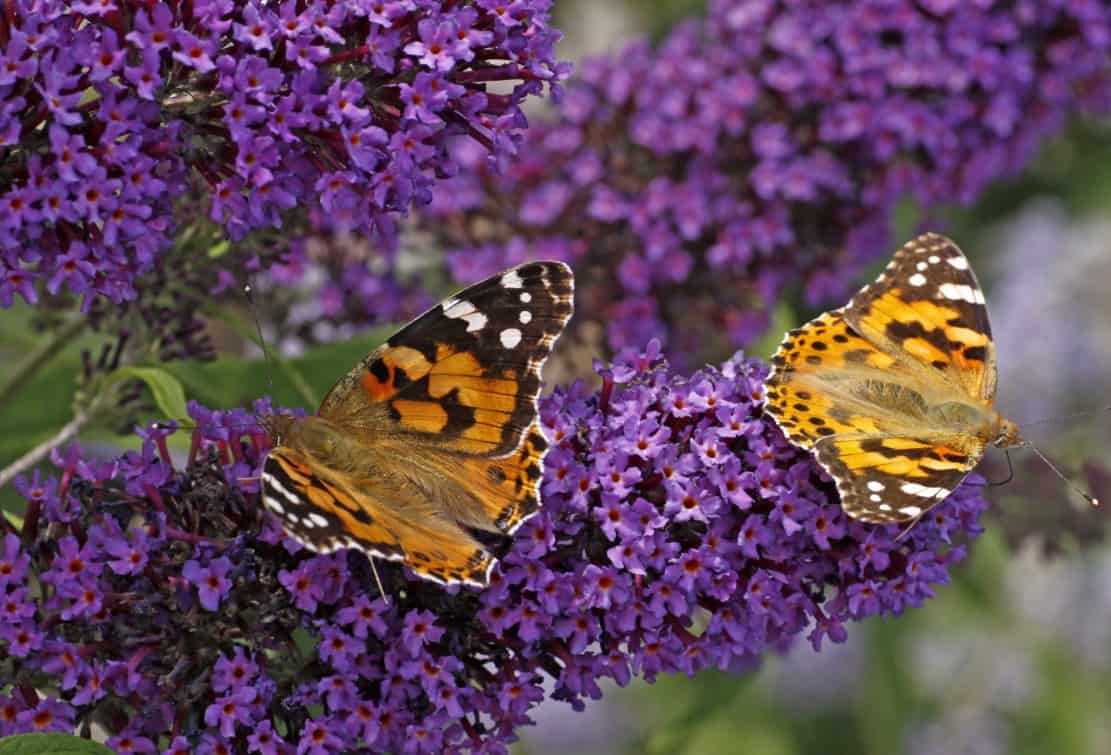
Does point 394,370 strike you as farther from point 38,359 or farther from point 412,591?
point 38,359

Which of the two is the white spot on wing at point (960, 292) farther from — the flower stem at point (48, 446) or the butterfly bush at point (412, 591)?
the flower stem at point (48, 446)

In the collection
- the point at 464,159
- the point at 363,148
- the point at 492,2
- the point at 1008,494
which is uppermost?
the point at 492,2

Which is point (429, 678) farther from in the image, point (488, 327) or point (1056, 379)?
point (1056, 379)

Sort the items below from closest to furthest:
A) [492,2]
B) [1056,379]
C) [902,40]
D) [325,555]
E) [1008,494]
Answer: [325,555]
[492,2]
[1008,494]
[902,40]
[1056,379]

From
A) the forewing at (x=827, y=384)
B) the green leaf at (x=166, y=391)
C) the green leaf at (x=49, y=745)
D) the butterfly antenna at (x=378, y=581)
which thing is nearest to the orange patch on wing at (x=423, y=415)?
the butterfly antenna at (x=378, y=581)

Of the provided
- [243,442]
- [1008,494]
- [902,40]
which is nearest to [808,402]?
[243,442]

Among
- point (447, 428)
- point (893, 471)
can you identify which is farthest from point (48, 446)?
point (893, 471)

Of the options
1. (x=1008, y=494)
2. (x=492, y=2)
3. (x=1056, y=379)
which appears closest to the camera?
(x=492, y=2)
